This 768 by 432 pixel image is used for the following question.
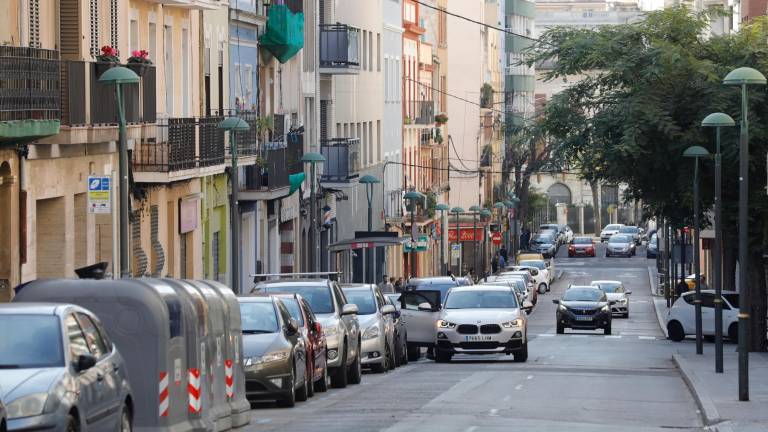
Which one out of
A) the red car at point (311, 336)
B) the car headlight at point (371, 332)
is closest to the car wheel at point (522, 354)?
the car headlight at point (371, 332)

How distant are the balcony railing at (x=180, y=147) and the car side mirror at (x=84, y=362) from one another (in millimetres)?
22940

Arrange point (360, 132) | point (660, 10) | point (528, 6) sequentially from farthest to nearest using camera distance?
point (528, 6) < point (360, 132) < point (660, 10)

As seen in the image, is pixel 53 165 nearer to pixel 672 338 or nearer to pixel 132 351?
pixel 132 351

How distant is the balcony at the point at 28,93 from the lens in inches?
1008

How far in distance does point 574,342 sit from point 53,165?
2222 centimetres

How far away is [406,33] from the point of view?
90312 millimetres

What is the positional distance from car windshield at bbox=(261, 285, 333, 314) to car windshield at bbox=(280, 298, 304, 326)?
8.15ft

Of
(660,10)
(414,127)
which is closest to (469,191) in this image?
(414,127)

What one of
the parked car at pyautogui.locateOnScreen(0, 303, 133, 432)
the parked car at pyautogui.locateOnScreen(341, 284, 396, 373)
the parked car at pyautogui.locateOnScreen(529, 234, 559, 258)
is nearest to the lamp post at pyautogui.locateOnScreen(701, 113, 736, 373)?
the parked car at pyautogui.locateOnScreen(341, 284, 396, 373)

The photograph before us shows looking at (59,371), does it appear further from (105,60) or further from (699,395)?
(105,60)

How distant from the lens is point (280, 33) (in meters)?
53.8

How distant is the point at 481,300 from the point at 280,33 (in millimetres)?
17937

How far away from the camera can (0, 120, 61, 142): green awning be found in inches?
1012

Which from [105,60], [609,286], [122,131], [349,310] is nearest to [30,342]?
[122,131]
